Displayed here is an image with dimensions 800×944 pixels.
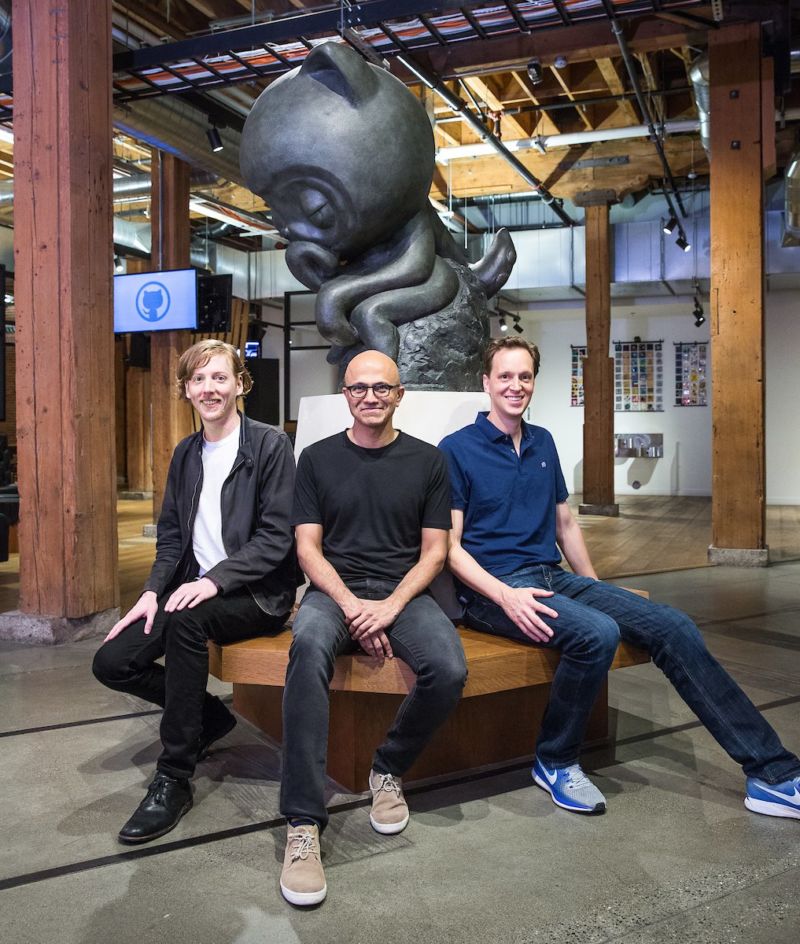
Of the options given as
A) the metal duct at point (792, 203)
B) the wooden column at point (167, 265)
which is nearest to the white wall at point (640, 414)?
the metal duct at point (792, 203)

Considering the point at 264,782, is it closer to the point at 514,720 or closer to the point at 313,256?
the point at 514,720

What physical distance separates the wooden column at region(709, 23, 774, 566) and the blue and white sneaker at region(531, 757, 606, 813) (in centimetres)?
421

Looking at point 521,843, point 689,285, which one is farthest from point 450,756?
point 689,285

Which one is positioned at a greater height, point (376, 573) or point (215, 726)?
point (376, 573)

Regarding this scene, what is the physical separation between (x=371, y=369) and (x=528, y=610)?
2.23 ft

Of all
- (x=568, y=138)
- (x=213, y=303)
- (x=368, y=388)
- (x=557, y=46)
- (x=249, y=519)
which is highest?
(x=568, y=138)

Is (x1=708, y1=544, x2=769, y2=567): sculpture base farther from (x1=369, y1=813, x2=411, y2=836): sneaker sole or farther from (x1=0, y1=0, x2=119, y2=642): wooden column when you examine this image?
(x1=369, y1=813, x2=411, y2=836): sneaker sole

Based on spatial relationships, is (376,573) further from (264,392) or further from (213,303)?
(264,392)

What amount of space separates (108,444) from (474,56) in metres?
4.00

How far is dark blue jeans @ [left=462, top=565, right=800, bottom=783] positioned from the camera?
6.88 ft

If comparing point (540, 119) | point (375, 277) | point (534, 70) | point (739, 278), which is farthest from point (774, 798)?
point (540, 119)

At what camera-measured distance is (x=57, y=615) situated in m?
3.95

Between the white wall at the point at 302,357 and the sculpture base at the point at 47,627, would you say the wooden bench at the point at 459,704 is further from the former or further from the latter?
the white wall at the point at 302,357

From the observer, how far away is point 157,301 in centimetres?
748
